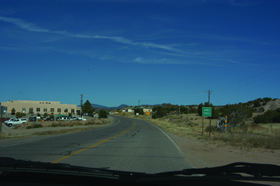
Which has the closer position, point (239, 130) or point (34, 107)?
point (239, 130)

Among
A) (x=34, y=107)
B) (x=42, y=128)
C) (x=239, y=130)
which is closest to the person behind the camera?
(x=239, y=130)

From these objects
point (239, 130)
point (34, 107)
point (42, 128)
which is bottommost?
point (42, 128)

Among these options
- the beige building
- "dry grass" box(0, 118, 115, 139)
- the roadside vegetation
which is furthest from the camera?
the beige building

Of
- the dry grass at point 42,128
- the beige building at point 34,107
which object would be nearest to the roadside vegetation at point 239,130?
the dry grass at point 42,128

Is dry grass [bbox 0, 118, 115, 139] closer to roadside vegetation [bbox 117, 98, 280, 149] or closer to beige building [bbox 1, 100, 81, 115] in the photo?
roadside vegetation [bbox 117, 98, 280, 149]

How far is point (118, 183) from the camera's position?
152 inches

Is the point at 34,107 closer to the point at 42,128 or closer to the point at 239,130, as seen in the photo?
the point at 42,128

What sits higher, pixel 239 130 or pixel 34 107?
pixel 34 107

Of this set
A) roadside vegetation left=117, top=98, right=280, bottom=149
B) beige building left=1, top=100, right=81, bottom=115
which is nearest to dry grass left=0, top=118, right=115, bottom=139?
roadside vegetation left=117, top=98, right=280, bottom=149

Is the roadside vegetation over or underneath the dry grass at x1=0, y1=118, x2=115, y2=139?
over

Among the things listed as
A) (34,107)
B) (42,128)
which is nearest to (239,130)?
(42,128)

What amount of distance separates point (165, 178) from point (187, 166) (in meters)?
4.84

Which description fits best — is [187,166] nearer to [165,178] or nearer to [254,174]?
[254,174]

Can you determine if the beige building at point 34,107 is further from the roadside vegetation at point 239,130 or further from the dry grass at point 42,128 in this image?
the roadside vegetation at point 239,130
